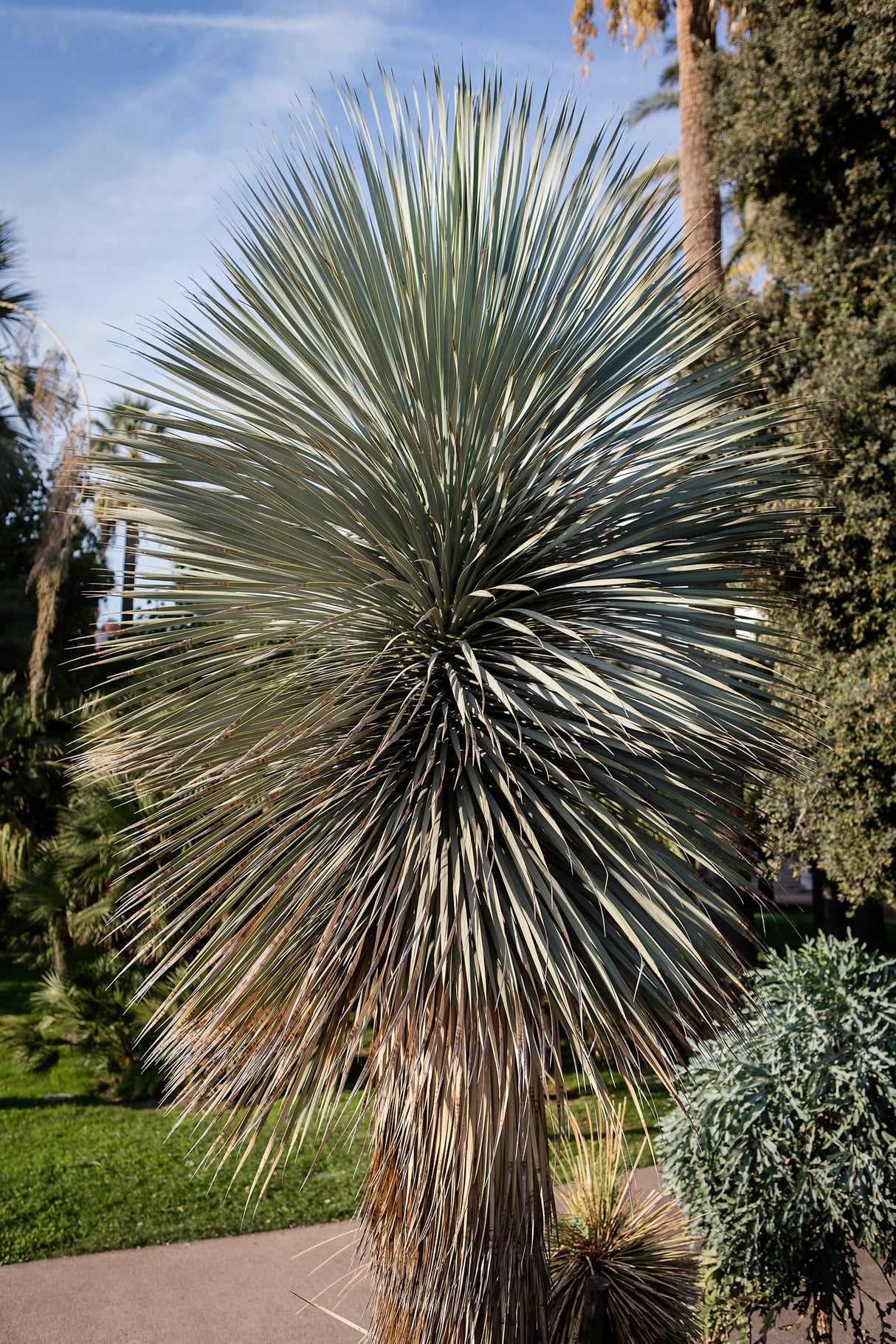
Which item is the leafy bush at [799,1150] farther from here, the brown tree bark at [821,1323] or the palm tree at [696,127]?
the palm tree at [696,127]

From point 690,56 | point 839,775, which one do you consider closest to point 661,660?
point 839,775

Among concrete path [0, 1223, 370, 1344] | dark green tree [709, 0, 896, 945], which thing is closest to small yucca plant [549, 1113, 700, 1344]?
concrete path [0, 1223, 370, 1344]

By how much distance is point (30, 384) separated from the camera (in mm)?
11750

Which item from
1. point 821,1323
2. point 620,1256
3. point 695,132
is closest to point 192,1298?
point 620,1256

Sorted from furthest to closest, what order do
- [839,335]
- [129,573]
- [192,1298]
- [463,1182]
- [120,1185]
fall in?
[839,335] < [120,1185] < [192,1298] < [129,573] < [463,1182]

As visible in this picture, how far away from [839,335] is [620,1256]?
24.3 ft

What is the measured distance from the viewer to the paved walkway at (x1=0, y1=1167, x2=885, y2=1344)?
18.4 feet

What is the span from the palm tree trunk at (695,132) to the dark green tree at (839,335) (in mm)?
388

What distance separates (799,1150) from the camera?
4750 millimetres

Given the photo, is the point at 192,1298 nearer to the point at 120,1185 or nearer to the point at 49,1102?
the point at 120,1185

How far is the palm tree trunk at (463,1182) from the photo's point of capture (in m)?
3.07

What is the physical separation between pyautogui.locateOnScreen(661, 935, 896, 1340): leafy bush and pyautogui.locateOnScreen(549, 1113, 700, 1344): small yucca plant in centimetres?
26

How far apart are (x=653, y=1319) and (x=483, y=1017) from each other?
2.12 m

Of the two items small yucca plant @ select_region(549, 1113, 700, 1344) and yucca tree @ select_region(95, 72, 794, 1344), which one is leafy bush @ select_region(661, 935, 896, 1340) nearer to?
small yucca plant @ select_region(549, 1113, 700, 1344)
